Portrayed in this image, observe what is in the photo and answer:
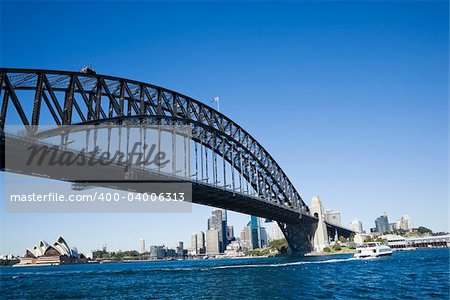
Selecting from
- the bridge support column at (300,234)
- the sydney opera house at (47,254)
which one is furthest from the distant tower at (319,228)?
the sydney opera house at (47,254)

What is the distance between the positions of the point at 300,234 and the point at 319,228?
232 inches

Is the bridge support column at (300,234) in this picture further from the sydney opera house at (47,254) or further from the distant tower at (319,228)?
the sydney opera house at (47,254)

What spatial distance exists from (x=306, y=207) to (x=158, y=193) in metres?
67.1

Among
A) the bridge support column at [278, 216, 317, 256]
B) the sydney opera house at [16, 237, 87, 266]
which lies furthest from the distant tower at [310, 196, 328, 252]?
the sydney opera house at [16, 237, 87, 266]

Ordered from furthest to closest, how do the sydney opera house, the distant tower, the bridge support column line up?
the sydney opera house → the bridge support column → the distant tower

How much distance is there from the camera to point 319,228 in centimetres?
11756

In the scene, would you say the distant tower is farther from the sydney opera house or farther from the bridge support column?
the sydney opera house

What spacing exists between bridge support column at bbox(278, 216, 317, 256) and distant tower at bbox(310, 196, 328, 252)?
1332 millimetres

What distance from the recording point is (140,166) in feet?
174

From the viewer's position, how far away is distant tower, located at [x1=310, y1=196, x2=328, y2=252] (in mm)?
114875

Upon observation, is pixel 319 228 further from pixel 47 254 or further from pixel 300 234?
pixel 47 254

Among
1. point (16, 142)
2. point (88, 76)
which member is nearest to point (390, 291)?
point (16, 142)

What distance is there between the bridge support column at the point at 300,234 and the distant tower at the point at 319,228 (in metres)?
1.33

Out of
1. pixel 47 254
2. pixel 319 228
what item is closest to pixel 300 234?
pixel 319 228
